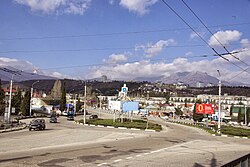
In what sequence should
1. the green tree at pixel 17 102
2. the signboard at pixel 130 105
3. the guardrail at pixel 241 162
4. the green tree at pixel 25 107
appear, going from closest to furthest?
the guardrail at pixel 241 162
the signboard at pixel 130 105
the green tree at pixel 25 107
the green tree at pixel 17 102

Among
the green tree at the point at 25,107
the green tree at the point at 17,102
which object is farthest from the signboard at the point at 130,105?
the green tree at the point at 17,102

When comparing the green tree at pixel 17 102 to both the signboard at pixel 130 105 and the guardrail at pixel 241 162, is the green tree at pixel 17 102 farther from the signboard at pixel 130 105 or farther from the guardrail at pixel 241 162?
the guardrail at pixel 241 162

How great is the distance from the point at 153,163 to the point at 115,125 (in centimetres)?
4022

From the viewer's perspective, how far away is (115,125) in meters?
55.3

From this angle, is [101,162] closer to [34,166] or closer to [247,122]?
[34,166]

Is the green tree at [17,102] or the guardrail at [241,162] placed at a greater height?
the green tree at [17,102]

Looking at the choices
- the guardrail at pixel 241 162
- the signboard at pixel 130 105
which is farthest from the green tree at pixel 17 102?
the guardrail at pixel 241 162

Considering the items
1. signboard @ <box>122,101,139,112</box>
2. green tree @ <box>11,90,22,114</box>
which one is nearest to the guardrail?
signboard @ <box>122,101,139,112</box>

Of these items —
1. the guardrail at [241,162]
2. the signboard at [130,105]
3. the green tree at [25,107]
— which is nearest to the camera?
the guardrail at [241,162]

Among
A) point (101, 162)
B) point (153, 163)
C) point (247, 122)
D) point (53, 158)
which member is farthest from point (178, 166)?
point (247, 122)

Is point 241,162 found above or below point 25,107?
below

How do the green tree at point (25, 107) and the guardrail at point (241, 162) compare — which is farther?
the green tree at point (25, 107)

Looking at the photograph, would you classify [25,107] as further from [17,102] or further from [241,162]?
[241,162]

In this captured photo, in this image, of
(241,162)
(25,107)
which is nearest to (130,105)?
(25,107)
